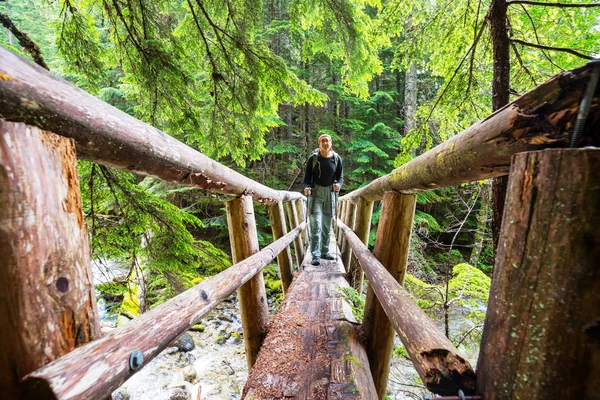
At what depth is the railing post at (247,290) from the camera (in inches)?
83.3

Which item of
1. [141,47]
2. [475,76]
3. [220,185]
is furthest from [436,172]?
[475,76]

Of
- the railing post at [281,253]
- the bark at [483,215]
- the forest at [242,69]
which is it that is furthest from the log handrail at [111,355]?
the bark at [483,215]

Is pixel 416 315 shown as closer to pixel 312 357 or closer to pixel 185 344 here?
pixel 312 357

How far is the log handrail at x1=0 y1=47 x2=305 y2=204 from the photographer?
55 cm

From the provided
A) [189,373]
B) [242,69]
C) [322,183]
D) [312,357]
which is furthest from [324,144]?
[189,373]

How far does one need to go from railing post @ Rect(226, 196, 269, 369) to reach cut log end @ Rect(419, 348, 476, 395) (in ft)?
5.25

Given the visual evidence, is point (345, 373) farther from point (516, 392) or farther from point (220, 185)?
point (220, 185)

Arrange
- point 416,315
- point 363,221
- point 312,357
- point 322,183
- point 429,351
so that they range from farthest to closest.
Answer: point 322,183, point 363,221, point 312,357, point 416,315, point 429,351

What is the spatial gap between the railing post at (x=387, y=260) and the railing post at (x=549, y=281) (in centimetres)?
114

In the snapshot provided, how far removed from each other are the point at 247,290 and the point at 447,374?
167 centimetres

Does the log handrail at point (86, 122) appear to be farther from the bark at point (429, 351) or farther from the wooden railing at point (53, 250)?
the bark at point (429, 351)

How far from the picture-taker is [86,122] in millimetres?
694

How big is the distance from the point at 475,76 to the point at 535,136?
4146mm

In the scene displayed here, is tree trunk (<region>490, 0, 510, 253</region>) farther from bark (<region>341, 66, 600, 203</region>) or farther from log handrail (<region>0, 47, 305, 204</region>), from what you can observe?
log handrail (<region>0, 47, 305, 204</region>)
